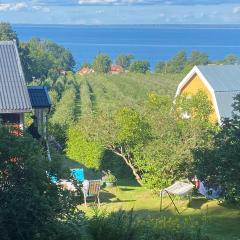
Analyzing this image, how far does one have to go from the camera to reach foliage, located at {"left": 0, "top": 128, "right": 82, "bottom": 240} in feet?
25.2

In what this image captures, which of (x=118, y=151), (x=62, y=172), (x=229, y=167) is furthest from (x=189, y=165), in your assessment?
(x=62, y=172)

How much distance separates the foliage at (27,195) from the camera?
25.2 ft

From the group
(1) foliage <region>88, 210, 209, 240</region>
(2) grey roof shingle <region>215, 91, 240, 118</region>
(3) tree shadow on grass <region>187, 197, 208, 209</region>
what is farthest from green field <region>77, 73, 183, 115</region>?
(1) foliage <region>88, 210, 209, 240</region>

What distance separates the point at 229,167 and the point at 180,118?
9.16 metres

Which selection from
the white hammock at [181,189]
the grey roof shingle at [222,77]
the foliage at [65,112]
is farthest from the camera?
the foliage at [65,112]

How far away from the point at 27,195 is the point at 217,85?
734 inches

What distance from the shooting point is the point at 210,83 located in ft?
83.7

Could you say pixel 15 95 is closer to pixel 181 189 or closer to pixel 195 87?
pixel 181 189

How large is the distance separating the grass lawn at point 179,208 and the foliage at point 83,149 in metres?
3.03

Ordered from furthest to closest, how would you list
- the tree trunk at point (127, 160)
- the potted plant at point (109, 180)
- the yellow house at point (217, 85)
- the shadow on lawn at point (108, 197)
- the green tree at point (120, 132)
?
the yellow house at point (217, 85) < the tree trunk at point (127, 160) < the potted plant at point (109, 180) < the green tree at point (120, 132) < the shadow on lawn at point (108, 197)

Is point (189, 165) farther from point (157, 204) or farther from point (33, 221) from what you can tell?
point (33, 221)

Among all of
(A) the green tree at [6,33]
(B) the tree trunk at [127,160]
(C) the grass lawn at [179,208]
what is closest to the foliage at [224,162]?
(C) the grass lawn at [179,208]

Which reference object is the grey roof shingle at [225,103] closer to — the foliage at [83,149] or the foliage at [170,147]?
the foliage at [170,147]

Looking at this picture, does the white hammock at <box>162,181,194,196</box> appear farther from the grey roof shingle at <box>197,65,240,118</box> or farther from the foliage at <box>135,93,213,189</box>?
the grey roof shingle at <box>197,65,240,118</box>
